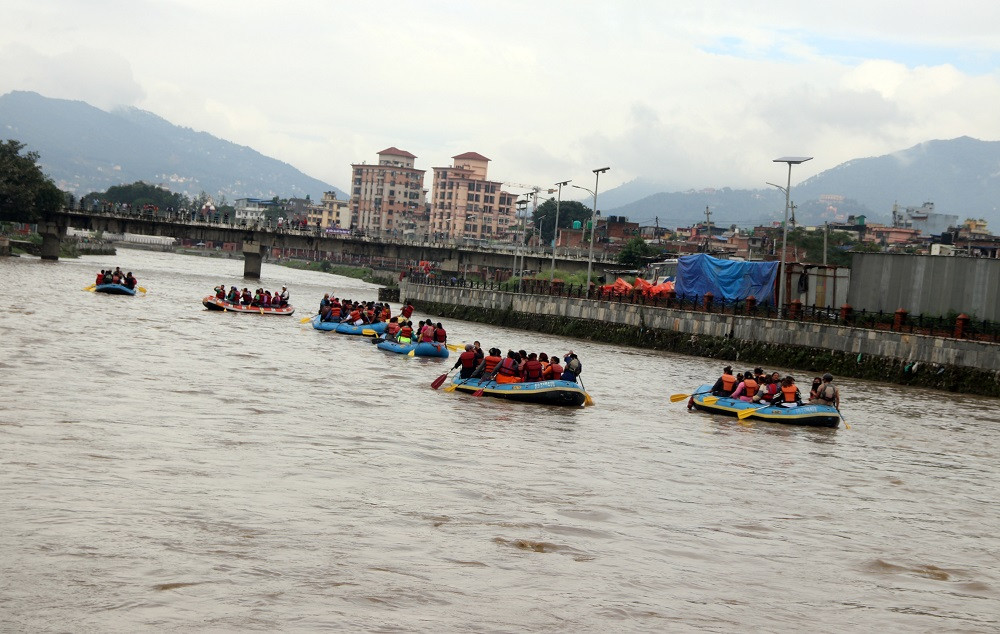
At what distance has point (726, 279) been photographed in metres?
60.2

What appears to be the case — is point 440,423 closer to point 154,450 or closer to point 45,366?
point 154,450

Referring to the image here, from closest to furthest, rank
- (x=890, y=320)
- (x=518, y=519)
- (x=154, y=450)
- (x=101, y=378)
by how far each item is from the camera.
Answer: (x=518, y=519)
(x=154, y=450)
(x=101, y=378)
(x=890, y=320)

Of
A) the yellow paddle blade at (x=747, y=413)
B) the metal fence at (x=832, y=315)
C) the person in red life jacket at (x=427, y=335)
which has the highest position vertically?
the metal fence at (x=832, y=315)

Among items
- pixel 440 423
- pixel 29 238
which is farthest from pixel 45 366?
pixel 29 238

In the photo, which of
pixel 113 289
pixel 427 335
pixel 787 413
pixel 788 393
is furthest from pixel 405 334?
pixel 113 289

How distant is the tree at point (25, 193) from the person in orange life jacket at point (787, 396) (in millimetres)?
91010

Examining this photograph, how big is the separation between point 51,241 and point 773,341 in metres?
85.4

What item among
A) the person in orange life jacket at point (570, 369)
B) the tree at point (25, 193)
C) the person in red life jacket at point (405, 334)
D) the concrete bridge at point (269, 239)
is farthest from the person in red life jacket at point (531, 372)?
the tree at point (25, 193)

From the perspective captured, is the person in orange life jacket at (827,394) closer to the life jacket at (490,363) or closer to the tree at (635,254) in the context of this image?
the life jacket at (490,363)

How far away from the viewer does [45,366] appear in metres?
29.5

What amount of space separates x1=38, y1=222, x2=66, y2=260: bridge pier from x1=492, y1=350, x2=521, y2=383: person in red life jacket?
3550 inches

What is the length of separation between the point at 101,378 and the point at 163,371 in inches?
116

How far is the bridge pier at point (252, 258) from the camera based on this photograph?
370ft

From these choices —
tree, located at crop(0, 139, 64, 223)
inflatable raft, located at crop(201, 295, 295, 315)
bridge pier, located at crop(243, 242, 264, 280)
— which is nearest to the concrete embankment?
inflatable raft, located at crop(201, 295, 295, 315)
